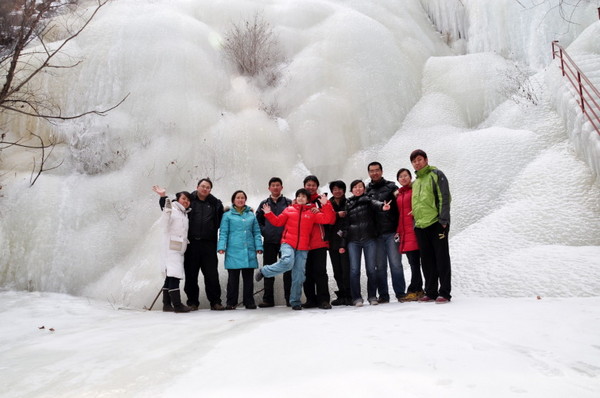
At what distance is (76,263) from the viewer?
20.8 feet

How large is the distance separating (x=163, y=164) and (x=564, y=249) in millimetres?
6139

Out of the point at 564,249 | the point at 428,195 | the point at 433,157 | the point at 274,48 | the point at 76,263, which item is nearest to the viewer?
the point at 428,195

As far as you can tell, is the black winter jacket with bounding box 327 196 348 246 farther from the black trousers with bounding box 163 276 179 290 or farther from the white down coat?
the black trousers with bounding box 163 276 179 290

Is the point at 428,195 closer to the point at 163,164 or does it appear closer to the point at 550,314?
the point at 550,314

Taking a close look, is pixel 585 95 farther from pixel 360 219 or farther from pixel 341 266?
pixel 341 266

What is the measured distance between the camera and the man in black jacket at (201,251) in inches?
203

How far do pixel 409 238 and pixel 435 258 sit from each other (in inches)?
15.2

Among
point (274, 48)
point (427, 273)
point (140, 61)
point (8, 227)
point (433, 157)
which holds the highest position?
point (274, 48)

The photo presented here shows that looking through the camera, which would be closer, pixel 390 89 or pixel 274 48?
pixel 390 89

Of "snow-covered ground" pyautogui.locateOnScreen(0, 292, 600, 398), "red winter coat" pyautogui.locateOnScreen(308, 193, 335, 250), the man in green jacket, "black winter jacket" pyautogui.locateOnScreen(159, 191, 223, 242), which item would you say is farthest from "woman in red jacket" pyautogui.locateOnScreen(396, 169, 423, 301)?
"black winter jacket" pyautogui.locateOnScreen(159, 191, 223, 242)

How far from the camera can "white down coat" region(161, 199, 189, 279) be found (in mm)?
4855

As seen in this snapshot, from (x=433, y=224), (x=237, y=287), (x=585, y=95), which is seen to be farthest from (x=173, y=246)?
(x=585, y=95)

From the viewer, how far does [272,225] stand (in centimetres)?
530

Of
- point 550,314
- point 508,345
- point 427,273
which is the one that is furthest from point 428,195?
point 508,345
